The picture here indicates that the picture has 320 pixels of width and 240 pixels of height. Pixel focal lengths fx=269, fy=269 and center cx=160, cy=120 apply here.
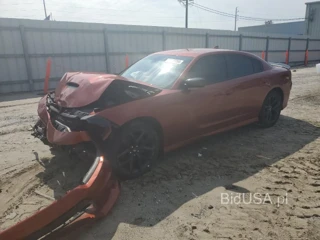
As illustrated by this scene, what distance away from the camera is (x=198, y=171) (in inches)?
144

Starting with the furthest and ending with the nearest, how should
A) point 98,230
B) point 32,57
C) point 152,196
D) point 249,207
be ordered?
point 32,57
point 152,196
point 249,207
point 98,230

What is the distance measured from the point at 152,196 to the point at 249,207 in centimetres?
106

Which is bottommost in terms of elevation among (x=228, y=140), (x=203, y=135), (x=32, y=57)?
(x=228, y=140)

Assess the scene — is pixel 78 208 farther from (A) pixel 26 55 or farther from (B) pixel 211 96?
(A) pixel 26 55

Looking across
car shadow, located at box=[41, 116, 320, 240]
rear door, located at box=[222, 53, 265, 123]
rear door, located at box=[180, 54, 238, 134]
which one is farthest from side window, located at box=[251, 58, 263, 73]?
car shadow, located at box=[41, 116, 320, 240]

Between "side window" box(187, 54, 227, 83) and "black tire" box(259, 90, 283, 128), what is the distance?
4.49 ft

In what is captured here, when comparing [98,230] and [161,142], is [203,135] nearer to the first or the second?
[161,142]

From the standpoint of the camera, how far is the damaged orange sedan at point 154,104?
10.3 ft


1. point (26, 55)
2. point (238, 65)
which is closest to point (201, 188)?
point (238, 65)

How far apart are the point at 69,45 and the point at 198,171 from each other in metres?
10.0

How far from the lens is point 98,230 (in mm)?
2516

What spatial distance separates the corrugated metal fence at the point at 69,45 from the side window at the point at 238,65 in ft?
29.0

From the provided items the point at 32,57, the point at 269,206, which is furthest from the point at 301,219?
the point at 32,57

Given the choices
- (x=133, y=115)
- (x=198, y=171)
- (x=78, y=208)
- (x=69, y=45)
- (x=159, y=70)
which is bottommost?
(x=198, y=171)
